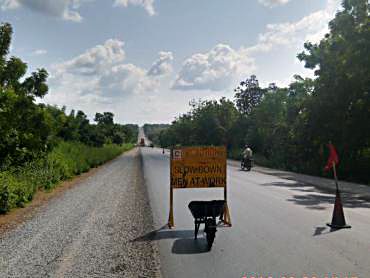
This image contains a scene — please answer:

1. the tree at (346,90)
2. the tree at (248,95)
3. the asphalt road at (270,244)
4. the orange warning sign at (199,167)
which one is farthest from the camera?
the tree at (248,95)

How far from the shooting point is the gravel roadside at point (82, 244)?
6.17 meters

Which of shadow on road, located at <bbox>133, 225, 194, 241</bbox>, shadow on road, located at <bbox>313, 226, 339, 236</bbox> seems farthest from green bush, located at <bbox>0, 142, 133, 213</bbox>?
shadow on road, located at <bbox>313, 226, 339, 236</bbox>

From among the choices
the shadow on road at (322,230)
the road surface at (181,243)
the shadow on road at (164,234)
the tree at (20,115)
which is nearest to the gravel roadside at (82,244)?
the road surface at (181,243)

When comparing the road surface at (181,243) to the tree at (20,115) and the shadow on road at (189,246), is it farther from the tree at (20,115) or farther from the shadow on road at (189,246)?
the tree at (20,115)

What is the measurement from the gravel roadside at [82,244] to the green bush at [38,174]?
3.75ft

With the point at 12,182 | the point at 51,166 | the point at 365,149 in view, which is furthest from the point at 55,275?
the point at 365,149

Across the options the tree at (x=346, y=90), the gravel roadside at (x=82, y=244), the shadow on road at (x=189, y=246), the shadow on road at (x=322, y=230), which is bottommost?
the gravel roadside at (x=82, y=244)

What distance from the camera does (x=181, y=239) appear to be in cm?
823

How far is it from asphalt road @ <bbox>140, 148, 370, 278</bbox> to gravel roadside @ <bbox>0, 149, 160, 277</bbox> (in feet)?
A: 1.30

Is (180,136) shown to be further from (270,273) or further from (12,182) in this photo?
(270,273)

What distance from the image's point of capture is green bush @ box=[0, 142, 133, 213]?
12469 millimetres

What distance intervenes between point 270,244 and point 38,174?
12886 mm

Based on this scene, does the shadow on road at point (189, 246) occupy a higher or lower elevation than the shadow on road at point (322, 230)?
lower

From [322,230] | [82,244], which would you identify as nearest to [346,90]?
[322,230]
